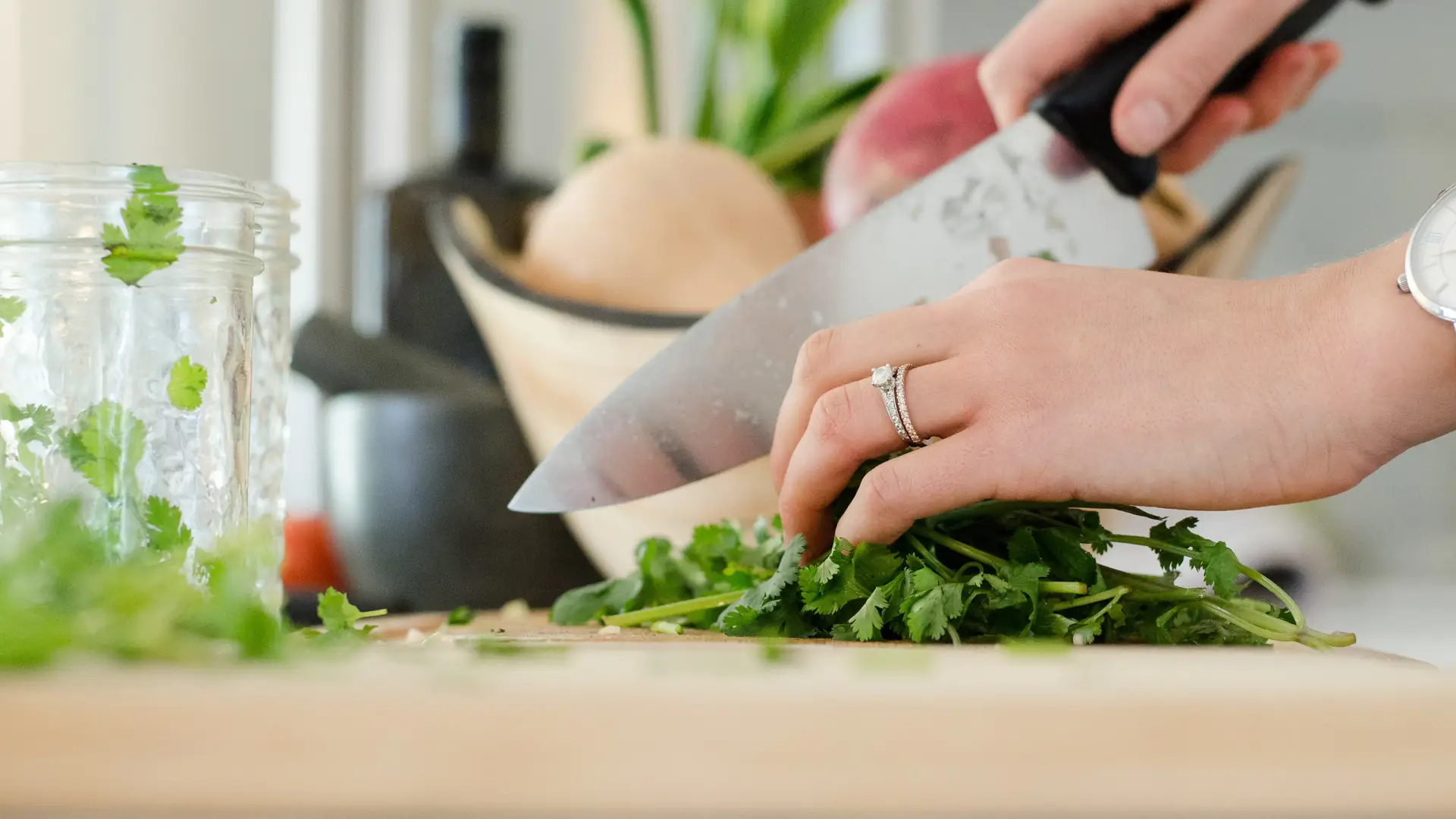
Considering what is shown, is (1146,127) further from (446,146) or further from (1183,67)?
(446,146)

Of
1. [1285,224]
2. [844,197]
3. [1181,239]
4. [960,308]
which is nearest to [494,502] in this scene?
[844,197]

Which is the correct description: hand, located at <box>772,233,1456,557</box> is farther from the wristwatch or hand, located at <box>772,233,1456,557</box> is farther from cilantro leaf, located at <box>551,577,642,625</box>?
cilantro leaf, located at <box>551,577,642,625</box>

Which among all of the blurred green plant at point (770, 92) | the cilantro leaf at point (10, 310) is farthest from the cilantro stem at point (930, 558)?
the blurred green plant at point (770, 92)

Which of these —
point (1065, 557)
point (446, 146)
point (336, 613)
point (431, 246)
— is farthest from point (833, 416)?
point (446, 146)

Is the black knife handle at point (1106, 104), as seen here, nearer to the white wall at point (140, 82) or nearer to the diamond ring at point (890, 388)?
the diamond ring at point (890, 388)

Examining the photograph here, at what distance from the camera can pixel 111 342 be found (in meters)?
0.55

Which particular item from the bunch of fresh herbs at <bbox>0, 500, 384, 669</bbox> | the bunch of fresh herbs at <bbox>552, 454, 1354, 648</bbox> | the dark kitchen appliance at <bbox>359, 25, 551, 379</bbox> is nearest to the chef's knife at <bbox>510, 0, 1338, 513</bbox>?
the bunch of fresh herbs at <bbox>552, 454, 1354, 648</bbox>

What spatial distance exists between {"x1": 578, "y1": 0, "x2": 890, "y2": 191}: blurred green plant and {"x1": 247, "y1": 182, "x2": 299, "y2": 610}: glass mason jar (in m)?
0.83

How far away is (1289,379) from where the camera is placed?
59 cm

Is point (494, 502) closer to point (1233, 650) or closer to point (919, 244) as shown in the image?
point (919, 244)

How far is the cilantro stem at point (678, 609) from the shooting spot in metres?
0.67

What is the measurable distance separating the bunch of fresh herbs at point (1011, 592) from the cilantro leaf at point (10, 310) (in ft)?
1.18

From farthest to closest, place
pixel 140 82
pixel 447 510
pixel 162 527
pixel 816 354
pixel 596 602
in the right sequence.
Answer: pixel 140 82 → pixel 447 510 → pixel 596 602 → pixel 816 354 → pixel 162 527

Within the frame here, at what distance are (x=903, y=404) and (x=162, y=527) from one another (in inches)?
13.9
